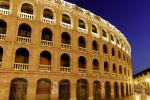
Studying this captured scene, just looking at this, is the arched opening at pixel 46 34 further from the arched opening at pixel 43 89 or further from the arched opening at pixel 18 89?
the arched opening at pixel 18 89

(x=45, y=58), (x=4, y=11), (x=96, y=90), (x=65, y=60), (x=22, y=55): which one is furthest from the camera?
(x=96, y=90)

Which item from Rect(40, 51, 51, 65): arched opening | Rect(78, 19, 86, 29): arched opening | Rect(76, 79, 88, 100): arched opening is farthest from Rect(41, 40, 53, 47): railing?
Rect(78, 19, 86, 29): arched opening

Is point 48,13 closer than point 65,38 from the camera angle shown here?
Yes

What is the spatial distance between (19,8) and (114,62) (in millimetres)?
19615

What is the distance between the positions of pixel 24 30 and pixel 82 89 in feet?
37.9

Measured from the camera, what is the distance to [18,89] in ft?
69.6

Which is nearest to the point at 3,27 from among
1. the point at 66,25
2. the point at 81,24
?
the point at 66,25

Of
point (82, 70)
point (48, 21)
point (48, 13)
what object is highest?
point (48, 13)

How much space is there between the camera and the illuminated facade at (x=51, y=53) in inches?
828

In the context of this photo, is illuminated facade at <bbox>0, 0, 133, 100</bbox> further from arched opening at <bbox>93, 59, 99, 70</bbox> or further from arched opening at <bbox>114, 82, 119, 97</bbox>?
arched opening at <bbox>114, 82, 119, 97</bbox>

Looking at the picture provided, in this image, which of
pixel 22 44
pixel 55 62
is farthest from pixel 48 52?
pixel 22 44

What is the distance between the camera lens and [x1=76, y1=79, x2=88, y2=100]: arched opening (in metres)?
26.2

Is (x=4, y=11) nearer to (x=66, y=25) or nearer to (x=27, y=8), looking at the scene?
(x=27, y=8)

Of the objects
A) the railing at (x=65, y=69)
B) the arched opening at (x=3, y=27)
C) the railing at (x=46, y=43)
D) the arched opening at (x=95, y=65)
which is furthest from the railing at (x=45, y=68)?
the arched opening at (x=95, y=65)
